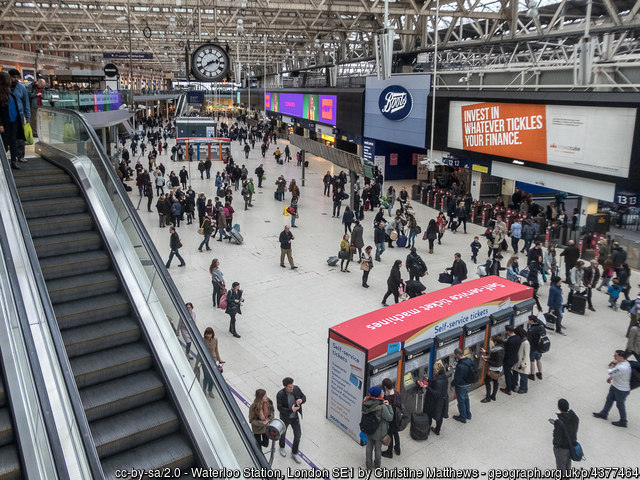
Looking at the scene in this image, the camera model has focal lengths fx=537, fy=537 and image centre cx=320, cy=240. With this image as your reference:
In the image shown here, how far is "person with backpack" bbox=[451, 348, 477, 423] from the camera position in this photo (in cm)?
759

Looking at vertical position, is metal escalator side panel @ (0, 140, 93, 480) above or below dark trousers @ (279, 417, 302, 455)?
above

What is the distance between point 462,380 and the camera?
25.1 feet

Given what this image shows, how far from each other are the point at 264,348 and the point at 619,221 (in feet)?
52.2

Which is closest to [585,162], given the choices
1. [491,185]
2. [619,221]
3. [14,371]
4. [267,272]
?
[619,221]

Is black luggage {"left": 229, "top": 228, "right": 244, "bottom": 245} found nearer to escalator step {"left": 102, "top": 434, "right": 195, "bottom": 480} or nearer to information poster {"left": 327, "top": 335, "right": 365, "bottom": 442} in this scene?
information poster {"left": 327, "top": 335, "right": 365, "bottom": 442}

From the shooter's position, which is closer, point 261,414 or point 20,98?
point 261,414

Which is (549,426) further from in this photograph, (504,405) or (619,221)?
(619,221)

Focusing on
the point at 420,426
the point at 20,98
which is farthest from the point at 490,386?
the point at 20,98

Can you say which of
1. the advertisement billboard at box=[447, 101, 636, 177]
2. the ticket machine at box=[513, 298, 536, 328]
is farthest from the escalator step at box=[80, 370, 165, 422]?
the advertisement billboard at box=[447, 101, 636, 177]

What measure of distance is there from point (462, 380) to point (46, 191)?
6607 mm

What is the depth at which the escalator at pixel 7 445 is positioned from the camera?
4.24 m

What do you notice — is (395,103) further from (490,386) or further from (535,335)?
(490,386)

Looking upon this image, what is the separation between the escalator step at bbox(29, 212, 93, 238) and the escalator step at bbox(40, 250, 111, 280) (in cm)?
51

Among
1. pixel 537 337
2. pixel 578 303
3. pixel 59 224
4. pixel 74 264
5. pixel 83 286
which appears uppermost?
pixel 59 224
